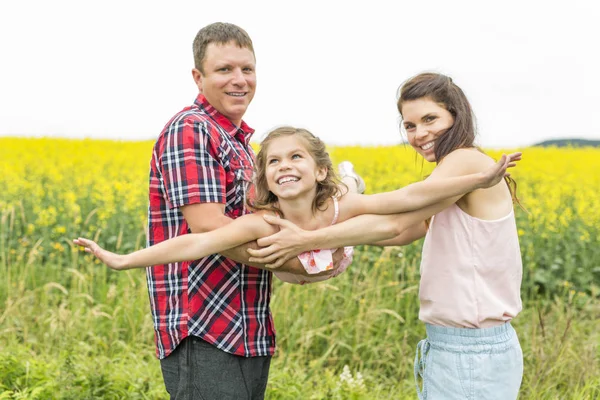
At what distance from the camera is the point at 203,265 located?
2.75 meters

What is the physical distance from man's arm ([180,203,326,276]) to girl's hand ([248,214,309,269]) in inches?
1.5

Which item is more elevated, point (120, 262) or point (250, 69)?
point (250, 69)

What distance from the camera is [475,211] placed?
2.63m

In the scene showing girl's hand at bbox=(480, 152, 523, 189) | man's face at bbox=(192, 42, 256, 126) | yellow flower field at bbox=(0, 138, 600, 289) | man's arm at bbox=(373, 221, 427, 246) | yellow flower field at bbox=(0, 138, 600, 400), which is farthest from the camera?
yellow flower field at bbox=(0, 138, 600, 289)

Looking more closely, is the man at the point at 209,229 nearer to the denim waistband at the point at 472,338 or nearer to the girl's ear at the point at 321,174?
the girl's ear at the point at 321,174

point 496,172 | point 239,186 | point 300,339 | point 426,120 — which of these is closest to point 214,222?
point 239,186

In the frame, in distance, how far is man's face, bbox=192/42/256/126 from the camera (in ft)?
9.27

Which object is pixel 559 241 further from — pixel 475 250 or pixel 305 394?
pixel 475 250

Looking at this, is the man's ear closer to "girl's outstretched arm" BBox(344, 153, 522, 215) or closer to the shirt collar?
the shirt collar

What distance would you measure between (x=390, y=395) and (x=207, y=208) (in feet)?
7.62

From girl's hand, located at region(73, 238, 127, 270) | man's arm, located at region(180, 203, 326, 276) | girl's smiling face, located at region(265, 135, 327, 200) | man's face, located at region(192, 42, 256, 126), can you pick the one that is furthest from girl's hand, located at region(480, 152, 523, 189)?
girl's hand, located at region(73, 238, 127, 270)

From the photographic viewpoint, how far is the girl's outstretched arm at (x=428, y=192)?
2.51m

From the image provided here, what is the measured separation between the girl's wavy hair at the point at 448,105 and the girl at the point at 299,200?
0.18m

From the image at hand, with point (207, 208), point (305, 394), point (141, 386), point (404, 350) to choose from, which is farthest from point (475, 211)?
point (404, 350)
